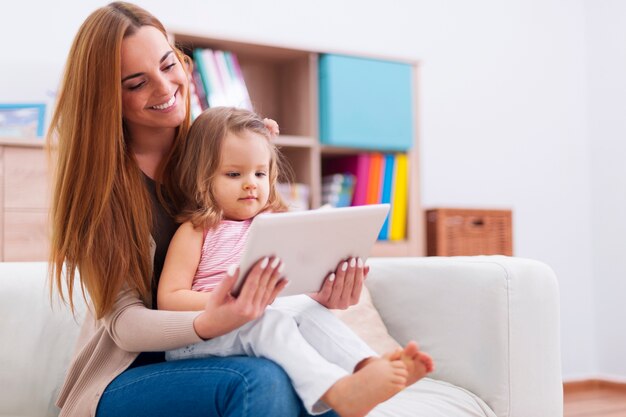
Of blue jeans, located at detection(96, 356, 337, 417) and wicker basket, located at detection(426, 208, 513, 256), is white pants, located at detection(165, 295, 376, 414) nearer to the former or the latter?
blue jeans, located at detection(96, 356, 337, 417)

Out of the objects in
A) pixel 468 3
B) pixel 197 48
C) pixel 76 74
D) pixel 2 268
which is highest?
pixel 468 3

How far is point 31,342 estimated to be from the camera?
5.00 ft

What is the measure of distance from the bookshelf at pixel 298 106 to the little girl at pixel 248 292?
134 cm

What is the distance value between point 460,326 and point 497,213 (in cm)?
167

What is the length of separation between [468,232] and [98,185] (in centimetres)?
209

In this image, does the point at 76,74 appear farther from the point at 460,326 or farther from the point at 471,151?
the point at 471,151

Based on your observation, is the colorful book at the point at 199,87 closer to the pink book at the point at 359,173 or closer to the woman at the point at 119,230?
the pink book at the point at 359,173

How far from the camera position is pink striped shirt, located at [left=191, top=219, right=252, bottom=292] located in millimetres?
1315

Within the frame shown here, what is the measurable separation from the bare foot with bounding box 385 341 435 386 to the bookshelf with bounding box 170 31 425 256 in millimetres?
1690

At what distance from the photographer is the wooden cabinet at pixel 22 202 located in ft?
7.65

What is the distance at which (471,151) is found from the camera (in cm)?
360

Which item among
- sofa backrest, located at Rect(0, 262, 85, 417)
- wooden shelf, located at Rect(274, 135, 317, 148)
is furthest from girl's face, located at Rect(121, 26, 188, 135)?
wooden shelf, located at Rect(274, 135, 317, 148)

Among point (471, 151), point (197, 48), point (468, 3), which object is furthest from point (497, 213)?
point (197, 48)

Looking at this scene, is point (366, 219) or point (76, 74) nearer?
point (366, 219)
